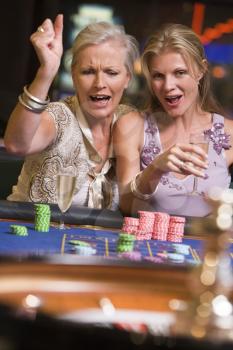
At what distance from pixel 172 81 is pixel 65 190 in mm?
749

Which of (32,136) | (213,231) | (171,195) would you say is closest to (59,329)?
(213,231)

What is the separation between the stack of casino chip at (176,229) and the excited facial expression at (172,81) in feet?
1.93

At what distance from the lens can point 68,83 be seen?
5.36 meters

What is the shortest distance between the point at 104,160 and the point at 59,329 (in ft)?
6.23

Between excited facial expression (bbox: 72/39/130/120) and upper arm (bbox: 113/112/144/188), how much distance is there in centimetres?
7

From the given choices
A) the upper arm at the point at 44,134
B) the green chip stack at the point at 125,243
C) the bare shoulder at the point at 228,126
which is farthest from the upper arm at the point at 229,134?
the green chip stack at the point at 125,243

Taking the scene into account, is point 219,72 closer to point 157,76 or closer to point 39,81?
point 157,76

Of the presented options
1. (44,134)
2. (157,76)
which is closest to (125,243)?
(44,134)

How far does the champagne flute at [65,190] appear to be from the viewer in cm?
217

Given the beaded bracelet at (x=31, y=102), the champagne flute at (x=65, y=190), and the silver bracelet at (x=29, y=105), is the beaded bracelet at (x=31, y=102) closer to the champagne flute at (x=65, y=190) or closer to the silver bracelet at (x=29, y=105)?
the silver bracelet at (x=29, y=105)

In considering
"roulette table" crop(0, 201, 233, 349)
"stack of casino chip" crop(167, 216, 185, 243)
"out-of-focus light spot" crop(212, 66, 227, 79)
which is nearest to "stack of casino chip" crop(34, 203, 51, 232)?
"stack of casino chip" crop(167, 216, 185, 243)

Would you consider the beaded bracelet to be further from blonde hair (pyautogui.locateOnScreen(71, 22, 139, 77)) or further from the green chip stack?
the green chip stack

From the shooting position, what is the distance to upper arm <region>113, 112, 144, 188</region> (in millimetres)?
2666

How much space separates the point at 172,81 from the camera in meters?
2.77
